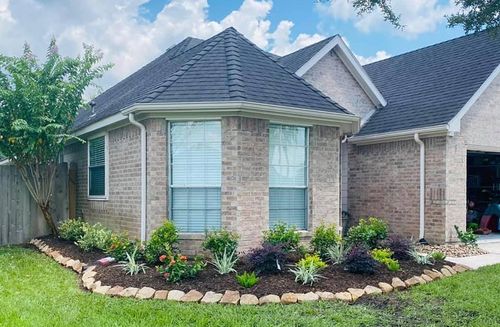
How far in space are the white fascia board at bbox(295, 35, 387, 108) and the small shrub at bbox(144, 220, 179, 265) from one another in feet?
24.7

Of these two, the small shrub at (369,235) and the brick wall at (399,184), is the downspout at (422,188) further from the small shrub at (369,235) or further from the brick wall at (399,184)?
the small shrub at (369,235)

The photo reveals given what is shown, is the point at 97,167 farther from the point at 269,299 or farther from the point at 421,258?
the point at 421,258

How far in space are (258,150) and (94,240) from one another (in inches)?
155

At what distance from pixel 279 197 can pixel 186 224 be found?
192cm

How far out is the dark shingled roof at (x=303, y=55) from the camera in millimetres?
14861

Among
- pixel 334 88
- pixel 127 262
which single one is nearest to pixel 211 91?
pixel 127 262

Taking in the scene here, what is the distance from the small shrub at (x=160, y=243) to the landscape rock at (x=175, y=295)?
1.46 m

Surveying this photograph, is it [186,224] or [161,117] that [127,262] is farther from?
[161,117]

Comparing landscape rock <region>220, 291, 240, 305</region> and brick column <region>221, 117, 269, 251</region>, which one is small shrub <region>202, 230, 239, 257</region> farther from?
landscape rock <region>220, 291, 240, 305</region>

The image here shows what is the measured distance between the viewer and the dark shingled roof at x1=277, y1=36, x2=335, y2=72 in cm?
1486

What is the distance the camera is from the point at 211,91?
31.0 ft

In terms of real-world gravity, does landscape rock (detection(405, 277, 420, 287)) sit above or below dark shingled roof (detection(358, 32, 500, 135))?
below

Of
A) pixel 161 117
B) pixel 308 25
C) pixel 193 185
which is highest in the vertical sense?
pixel 308 25

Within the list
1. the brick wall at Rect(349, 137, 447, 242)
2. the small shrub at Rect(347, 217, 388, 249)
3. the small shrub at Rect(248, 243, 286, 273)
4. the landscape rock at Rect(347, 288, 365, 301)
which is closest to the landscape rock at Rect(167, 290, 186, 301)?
the small shrub at Rect(248, 243, 286, 273)
